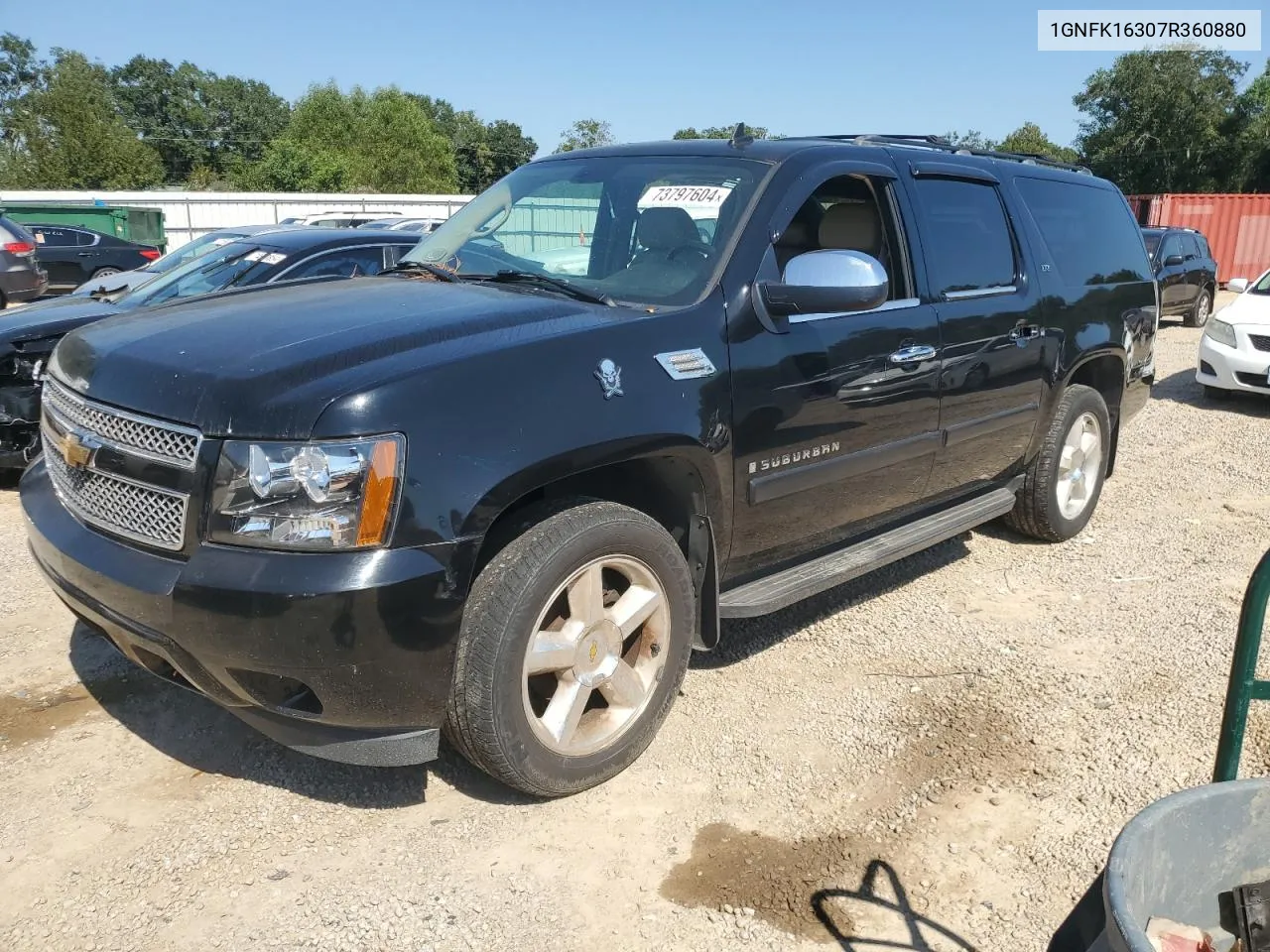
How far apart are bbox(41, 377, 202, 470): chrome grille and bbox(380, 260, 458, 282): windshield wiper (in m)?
1.29

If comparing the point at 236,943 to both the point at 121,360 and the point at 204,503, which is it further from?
the point at 121,360

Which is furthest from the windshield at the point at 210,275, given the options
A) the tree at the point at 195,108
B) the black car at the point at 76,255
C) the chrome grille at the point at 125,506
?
the tree at the point at 195,108

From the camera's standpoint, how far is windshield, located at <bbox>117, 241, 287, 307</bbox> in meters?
6.48

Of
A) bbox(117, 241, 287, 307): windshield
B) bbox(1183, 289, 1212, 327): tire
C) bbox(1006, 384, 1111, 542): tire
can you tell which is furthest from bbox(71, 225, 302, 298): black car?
bbox(1183, 289, 1212, 327): tire

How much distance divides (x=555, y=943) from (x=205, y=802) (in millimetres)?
1234

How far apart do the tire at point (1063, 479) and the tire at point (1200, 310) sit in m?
12.7

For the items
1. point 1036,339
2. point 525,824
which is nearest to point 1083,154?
point 1036,339

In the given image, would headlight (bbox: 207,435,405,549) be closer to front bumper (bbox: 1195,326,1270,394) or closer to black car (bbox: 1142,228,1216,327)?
front bumper (bbox: 1195,326,1270,394)

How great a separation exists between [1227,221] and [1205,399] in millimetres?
19880

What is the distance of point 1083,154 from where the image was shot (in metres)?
48.3

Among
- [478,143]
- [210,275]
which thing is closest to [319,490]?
[210,275]

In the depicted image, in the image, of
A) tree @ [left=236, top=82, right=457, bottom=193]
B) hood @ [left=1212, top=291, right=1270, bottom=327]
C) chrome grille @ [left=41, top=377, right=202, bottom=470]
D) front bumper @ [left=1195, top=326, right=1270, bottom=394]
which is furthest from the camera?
tree @ [left=236, top=82, right=457, bottom=193]

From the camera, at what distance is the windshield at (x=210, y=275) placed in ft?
21.2

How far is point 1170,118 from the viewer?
43.7 meters
